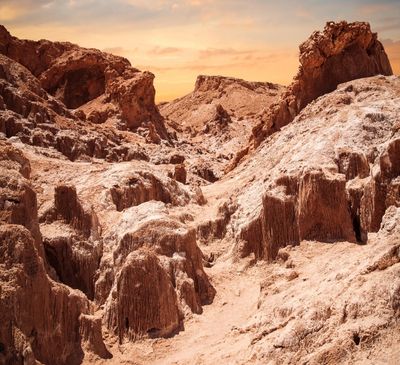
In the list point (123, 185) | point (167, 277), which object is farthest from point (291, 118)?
point (167, 277)

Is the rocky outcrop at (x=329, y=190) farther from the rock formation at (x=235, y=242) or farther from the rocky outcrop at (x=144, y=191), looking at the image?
the rocky outcrop at (x=144, y=191)

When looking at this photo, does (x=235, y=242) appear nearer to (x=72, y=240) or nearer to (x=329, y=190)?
(x=329, y=190)

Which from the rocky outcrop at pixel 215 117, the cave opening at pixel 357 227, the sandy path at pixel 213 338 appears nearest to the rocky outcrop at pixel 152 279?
the sandy path at pixel 213 338

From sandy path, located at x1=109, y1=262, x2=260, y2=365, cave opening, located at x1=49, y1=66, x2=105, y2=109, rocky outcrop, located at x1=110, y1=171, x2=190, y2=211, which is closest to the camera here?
sandy path, located at x1=109, y1=262, x2=260, y2=365

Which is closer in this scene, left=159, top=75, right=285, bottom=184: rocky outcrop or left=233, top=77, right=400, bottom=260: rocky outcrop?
left=233, top=77, right=400, bottom=260: rocky outcrop

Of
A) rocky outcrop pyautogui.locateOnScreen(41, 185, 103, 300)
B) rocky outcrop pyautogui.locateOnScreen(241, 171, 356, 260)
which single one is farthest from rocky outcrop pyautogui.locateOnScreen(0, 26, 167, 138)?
rocky outcrop pyautogui.locateOnScreen(241, 171, 356, 260)

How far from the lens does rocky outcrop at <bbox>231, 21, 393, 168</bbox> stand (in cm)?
3528

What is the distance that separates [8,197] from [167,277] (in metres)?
5.10

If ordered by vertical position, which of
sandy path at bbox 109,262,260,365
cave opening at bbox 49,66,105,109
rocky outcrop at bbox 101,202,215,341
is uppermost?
cave opening at bbox 49,66,105,109

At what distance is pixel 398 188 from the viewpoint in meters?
19.9

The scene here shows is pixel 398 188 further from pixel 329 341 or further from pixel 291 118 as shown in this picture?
A: pixel 291 118

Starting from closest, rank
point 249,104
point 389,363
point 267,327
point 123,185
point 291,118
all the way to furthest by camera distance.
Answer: point 389,363 → point 267,327 → point 123,185 → point 291,118 → point 249,104

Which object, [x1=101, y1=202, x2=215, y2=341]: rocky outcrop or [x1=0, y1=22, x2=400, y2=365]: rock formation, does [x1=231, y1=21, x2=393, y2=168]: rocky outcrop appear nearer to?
[x1=0, y1=22, x2=400, y2=365]: rock formation

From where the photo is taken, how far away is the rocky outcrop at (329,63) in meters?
35.3
